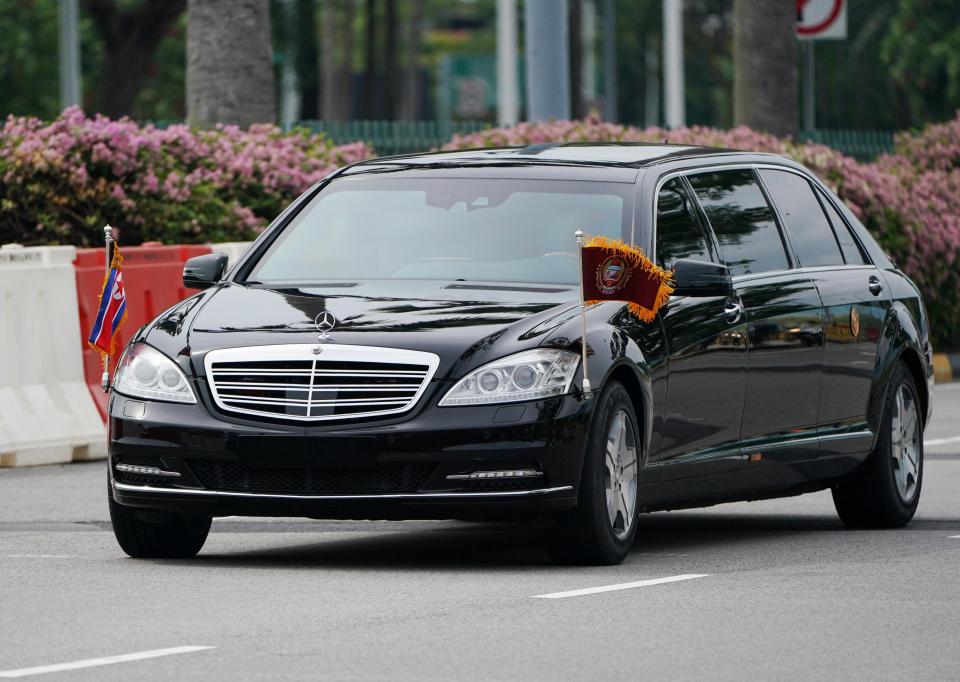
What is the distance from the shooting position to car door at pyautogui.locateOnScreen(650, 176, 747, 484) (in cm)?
981

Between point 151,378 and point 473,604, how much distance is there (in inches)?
69.6

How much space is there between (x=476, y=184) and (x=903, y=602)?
2854 millimetres

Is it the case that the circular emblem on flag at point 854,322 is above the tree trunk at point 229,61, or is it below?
below

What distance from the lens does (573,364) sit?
8.99 meters

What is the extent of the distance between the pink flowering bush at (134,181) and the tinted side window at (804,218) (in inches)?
291

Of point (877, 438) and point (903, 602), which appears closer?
point (903, 602)

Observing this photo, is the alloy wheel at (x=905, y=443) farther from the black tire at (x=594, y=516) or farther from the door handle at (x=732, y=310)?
the black tire at (x=594, y=516)

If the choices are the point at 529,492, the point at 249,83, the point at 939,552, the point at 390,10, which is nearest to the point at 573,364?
the point at 529,492

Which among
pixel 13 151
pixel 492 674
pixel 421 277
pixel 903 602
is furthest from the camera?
pixel 13 151

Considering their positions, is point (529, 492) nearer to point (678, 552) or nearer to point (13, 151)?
point (678, 552)

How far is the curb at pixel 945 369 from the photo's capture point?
76.0 ft

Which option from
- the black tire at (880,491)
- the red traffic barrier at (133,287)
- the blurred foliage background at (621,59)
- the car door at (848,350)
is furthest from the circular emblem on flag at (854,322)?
the blurred foliage background at (621,59)

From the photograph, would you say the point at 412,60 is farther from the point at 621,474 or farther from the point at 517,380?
the point at 517,380

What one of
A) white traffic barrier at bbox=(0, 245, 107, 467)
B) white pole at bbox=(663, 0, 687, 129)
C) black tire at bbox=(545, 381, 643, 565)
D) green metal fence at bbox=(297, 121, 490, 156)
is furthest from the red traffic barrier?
white pole at bbox=(663, 0, 687, 129)
